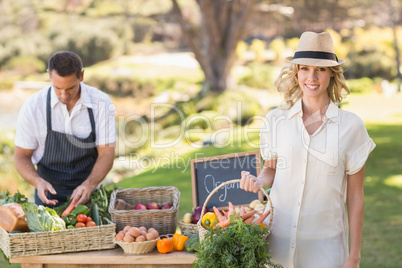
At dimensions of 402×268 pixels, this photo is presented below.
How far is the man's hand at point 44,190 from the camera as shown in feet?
11.1

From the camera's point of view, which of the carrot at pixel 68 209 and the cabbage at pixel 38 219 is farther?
the carrot at pixel 68 209

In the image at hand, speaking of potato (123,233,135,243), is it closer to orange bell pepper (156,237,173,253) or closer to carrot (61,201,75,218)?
orange bell pepper (156,237,173,253)

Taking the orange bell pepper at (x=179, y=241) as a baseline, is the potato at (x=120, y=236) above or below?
above

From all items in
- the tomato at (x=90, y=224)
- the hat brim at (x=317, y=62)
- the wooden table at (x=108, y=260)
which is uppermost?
the hat brim at (x=317, y=62)

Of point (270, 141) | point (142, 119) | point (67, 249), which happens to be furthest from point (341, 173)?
point (142, 119)

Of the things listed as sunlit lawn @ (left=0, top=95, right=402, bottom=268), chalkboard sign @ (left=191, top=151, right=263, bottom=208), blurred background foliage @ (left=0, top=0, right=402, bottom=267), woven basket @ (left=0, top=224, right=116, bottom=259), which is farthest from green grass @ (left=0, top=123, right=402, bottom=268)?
woven basket @ (left=0, top=224, right=116, bottom=259)

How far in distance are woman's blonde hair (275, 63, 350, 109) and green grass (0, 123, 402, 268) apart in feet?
10.7

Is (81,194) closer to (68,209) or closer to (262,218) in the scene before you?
(68,209)

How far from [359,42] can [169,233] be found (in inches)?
663

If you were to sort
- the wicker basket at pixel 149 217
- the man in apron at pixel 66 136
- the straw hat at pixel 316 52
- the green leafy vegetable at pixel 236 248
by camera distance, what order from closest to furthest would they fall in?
1. the green leafy vegetable at pixel 236 248
2. the straw hat at pixel 316 52
3. the wicker basket at pixel 149 217
4. the man in apron at pixel 66 136

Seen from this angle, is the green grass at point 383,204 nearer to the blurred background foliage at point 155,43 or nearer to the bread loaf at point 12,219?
the bread loaf at point 12,219

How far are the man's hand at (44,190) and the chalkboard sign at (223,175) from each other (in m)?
0.94

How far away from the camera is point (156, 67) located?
2086 centimetres

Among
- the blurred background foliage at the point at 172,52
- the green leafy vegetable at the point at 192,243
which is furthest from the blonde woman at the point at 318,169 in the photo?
the blurred background foliage at the point at 172,52
